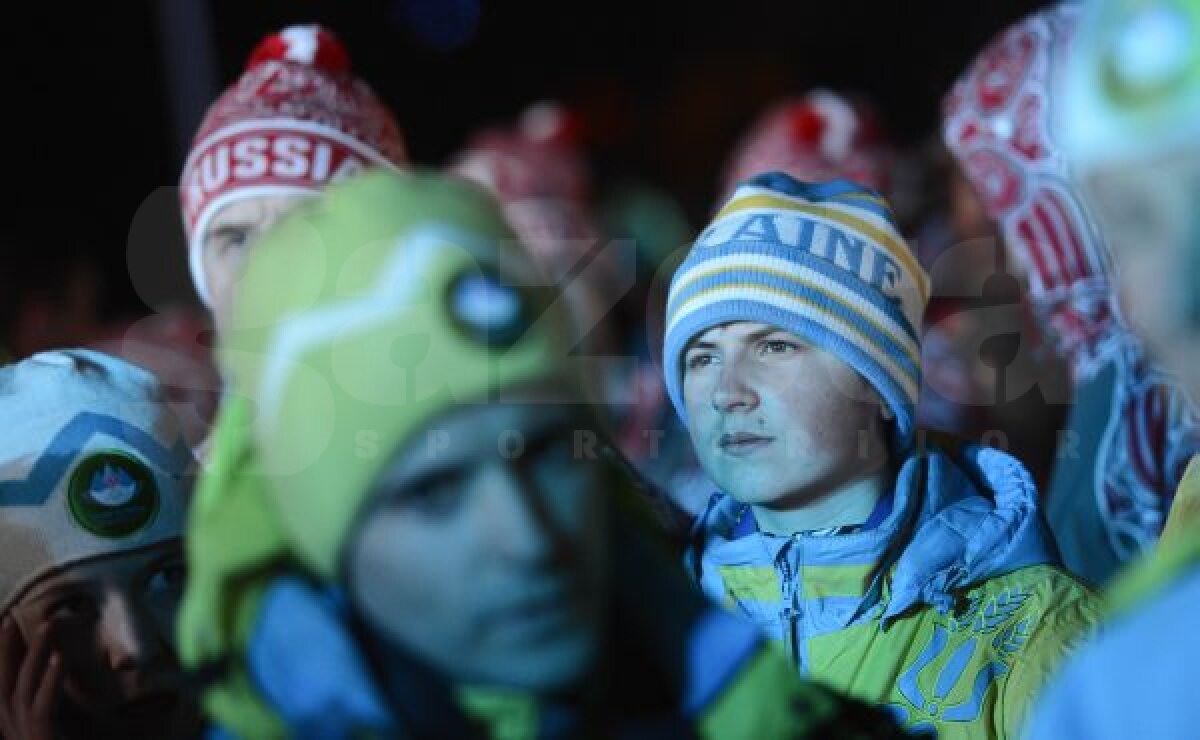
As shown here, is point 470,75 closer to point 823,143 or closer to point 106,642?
point 823,143

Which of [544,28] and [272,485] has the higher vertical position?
[544,28]

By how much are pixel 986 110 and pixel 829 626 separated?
7.47ft

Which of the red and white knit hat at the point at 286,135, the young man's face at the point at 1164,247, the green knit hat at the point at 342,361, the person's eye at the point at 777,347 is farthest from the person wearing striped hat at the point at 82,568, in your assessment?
the young man's face at the point at 1164,247

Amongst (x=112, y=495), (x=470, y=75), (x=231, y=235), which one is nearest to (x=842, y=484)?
(x=112, y=495)

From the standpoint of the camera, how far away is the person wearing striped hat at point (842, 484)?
218cm

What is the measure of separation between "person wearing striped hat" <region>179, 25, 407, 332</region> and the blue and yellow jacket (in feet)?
5.13

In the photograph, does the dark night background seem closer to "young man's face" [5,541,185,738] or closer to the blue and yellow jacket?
"young man's face" [5,541,185,738]

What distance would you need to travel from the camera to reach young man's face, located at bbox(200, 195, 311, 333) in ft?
11.1

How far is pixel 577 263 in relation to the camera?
19.4 ft

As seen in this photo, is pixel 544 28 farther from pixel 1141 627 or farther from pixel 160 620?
pixel 1141 627

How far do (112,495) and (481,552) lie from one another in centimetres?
89

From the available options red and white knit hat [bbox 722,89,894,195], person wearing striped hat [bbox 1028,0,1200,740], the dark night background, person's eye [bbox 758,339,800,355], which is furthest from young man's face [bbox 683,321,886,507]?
the dark night background

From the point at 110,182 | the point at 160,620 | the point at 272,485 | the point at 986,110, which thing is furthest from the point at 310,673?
the point at 110,182

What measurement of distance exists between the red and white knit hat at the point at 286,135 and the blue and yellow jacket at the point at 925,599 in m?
1.59
